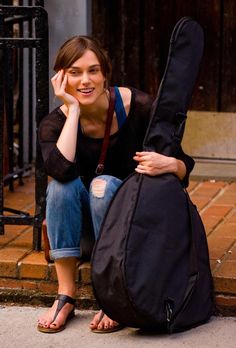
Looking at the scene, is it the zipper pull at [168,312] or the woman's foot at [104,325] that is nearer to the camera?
the zipper pull at [168,312]

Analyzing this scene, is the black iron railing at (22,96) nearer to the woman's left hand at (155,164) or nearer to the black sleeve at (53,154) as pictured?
the black sleeve at (53,154)

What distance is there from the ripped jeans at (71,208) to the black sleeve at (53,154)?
0.05 meters

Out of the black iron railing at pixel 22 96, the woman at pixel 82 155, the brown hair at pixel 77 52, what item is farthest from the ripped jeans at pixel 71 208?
the brown hair at pixel 77 52

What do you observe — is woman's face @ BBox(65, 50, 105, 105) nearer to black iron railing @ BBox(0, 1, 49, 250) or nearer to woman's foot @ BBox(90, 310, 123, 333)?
black iron railing @ BBox(0, 1, 49, 250)

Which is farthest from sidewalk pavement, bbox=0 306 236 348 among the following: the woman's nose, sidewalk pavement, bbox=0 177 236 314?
the woman's nose

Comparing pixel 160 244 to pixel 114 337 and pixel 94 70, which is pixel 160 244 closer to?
pixel 114 337

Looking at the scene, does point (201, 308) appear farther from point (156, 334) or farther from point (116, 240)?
→ point (116, 240)

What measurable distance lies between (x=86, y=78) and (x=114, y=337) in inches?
41.8

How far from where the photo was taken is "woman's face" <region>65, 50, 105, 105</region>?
4484mm

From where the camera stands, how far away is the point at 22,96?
19.9ft

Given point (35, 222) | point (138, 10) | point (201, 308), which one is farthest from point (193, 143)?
point (201, 308)

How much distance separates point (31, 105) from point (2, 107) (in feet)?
4.06

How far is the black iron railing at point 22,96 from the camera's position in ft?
15.6

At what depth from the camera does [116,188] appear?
445 centimetres
